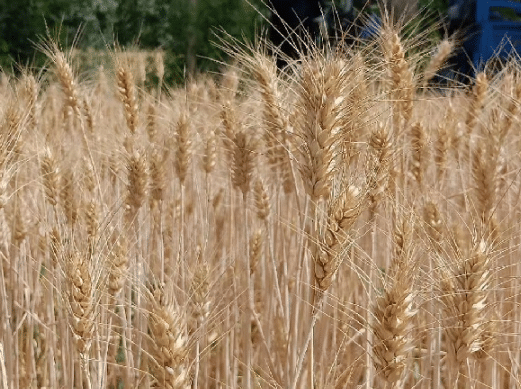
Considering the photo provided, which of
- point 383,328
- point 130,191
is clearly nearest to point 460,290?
point 383,328

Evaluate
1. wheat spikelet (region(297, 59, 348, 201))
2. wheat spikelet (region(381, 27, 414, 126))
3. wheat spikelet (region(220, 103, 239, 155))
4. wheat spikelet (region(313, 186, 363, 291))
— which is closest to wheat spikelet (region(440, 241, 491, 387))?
wheat spikelet (region(313, 186, 363, 291))

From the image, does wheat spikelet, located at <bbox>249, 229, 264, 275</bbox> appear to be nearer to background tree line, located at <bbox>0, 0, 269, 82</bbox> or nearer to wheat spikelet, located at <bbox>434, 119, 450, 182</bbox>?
wheat spikelet, located at <bbox>434, 119, 450, 182</bbox>

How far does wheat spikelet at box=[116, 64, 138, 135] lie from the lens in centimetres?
269

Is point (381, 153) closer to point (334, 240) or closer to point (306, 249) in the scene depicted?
point (306, 249)

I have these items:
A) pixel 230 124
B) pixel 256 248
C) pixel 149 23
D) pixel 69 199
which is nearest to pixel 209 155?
pixel 230 124

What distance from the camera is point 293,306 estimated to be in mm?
1860

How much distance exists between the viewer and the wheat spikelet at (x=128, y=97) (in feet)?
8.83

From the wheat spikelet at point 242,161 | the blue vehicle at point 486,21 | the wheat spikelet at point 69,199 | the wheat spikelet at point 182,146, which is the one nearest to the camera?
the wheat spikelet at point 69,199

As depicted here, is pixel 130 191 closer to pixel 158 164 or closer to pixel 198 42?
pixel 158 164

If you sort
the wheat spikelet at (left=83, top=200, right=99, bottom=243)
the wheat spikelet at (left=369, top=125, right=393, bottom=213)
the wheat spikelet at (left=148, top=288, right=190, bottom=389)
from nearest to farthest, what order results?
the wheat spikelet at (left=148, top=288, right=190, bottom=389) → the wheat spikelet at (left=369, top=125, right=393, bottom=213) → the wheat spikelet at (left=83, top=200, right=99, bottom=243)

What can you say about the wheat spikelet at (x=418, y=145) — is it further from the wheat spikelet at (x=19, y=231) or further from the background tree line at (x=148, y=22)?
the background tree line at (x=148, y=22)

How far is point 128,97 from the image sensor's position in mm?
2691

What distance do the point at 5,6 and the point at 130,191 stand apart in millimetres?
7862

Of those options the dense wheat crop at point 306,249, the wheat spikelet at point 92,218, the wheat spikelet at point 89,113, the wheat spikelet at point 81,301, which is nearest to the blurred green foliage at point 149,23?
the dense wheat crop at point 306,249
